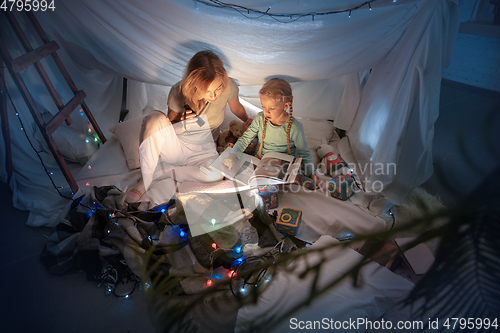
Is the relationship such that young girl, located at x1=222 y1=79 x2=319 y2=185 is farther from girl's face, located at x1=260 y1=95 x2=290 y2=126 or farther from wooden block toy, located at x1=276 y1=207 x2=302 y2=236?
wooden block toy, located at x1=276 y1=207 x2=302 y2=236

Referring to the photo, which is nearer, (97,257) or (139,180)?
(97,257)

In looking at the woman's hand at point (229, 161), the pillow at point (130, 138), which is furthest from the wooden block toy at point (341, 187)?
the pillow at point (130, 138)

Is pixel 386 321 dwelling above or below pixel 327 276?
below

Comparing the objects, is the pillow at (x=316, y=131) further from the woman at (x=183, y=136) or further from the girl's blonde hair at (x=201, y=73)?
the girl's blonde hair at (x=201, y=73)

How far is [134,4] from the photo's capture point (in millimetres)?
1354

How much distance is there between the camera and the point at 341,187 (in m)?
1.57

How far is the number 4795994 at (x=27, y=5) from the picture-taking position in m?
1.39

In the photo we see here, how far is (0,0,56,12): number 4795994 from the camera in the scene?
139 centimetres

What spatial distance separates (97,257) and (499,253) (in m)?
1.44

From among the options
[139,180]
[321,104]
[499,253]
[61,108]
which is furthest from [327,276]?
[321,104]

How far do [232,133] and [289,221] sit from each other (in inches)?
30.5

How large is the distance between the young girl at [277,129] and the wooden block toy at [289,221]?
332 mm

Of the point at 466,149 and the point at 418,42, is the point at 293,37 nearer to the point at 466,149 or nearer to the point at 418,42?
the point at 418,42

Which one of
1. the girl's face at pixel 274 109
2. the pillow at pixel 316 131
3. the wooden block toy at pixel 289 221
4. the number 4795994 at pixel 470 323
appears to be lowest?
the wooden block toy at pixel 289 221
